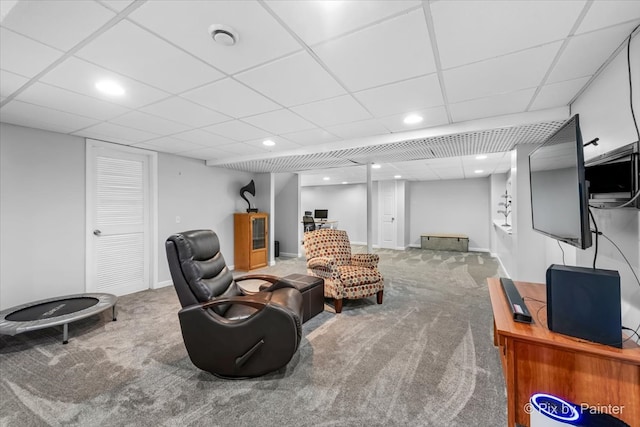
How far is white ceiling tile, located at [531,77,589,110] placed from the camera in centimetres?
216

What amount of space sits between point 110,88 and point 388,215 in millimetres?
7802

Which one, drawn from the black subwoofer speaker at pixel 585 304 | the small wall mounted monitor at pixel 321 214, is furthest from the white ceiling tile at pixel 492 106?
the small wall mounted monitor at pixel 321 214

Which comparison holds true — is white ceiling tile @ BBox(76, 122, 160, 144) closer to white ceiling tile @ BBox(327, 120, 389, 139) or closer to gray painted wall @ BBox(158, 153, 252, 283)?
gray painted wall @ BBox(158, 153, 252, 283)

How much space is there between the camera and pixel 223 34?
4.98 feet

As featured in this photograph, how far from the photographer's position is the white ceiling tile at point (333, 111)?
2.55 meters

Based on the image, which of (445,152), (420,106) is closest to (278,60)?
(420,106)

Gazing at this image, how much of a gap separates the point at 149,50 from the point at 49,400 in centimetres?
244

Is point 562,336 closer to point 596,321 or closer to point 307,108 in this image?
point 596,321

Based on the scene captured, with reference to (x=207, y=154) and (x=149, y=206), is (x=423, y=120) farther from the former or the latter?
(x=149, y=206)

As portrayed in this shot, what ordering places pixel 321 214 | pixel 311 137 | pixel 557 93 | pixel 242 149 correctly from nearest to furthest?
pixel 557 93 → pixel 311 137 → pixel 242 149 → pixel 321 214

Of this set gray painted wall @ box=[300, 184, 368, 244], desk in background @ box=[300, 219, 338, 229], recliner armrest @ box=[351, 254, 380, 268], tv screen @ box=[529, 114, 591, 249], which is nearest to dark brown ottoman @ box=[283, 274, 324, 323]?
recliner armrest @ box=[351, 254, 380, 268]

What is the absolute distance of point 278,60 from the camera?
1.82 metres

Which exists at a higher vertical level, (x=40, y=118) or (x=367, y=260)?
(x=40, y=118)

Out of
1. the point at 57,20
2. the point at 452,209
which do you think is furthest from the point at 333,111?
the point at 452,209
